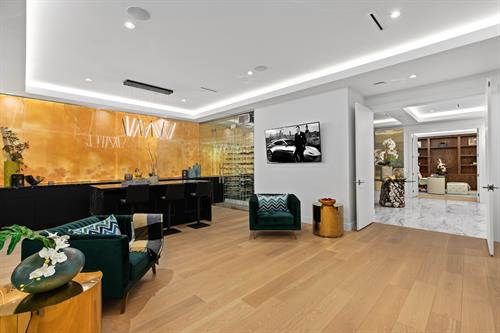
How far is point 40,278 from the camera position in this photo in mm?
1476

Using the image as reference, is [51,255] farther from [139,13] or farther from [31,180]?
[31,180]

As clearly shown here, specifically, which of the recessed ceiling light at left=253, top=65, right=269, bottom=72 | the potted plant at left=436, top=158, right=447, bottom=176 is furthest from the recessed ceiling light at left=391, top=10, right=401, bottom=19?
the potted plant at left=436, top=158, right=447, bottom=176

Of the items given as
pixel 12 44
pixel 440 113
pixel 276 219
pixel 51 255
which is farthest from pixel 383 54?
pixel 440 113

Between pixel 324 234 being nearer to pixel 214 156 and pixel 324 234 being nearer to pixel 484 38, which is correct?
pixel 484 38

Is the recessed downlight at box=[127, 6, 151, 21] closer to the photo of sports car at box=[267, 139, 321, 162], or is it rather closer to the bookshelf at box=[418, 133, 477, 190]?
the photo of sports car at box=[267, 139, 321, 162]

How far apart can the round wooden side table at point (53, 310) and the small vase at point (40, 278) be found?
72 mm

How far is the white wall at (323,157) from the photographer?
4871 mm

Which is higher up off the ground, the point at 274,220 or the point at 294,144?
the point at 294,144

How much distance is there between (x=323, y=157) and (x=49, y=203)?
6.19m

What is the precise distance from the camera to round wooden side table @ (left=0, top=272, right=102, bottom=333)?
4.63ft

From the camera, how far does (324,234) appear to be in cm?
440

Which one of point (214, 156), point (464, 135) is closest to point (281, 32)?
point (214, 156)

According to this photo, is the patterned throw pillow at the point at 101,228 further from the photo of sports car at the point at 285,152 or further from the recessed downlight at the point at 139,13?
the photo of sports car at the point at 285,152

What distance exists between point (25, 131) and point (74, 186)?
160cm
